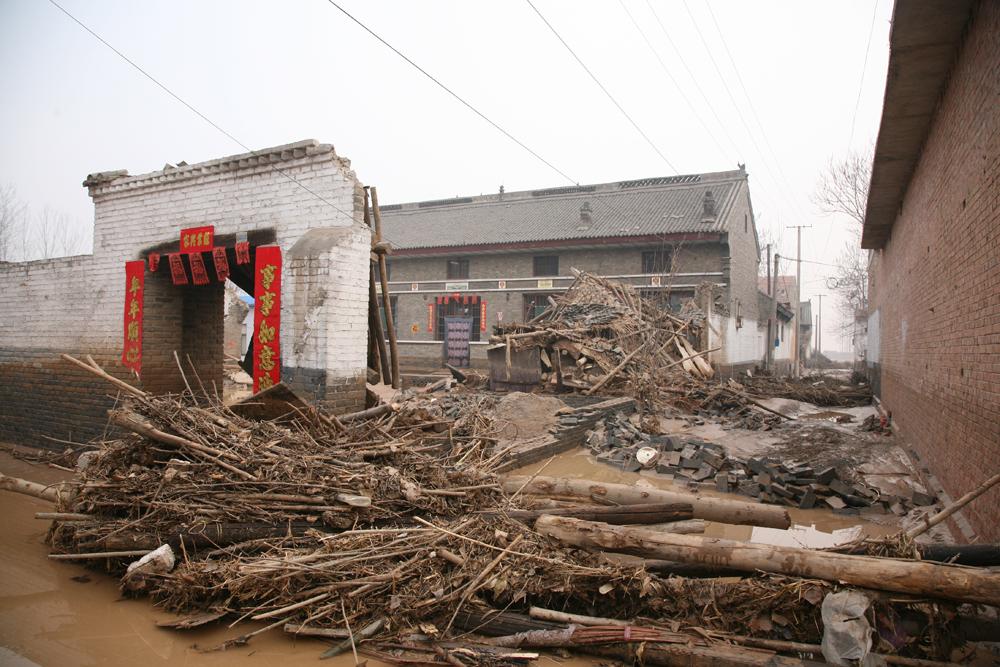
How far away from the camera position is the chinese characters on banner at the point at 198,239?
8125mm

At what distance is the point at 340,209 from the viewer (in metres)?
7.13

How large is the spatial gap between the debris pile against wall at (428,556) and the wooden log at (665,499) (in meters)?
0.02

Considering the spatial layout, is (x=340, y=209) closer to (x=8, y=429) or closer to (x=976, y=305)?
(x=976, y=305)

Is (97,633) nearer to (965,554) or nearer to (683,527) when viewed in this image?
(683,527)

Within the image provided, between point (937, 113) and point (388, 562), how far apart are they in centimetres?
740

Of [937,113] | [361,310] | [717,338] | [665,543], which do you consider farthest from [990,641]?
[717,338]

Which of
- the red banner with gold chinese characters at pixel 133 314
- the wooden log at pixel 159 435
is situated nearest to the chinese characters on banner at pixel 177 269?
the red banner with gold chinese characters at pixel 133 314

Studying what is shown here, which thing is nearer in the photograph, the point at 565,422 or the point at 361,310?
the point at 361,310

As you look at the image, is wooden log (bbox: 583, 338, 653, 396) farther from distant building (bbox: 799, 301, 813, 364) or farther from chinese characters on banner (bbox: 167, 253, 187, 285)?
distant building (bbox: 799, 301, 813, 364)

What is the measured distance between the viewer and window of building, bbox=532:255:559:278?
26078mm

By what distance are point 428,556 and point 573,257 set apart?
22991 millimetres

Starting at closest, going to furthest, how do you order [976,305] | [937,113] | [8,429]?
[976,305]
[937,113]
[8,429]

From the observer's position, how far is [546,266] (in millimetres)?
26266

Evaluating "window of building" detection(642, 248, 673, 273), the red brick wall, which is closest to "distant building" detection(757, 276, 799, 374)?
"window of building" detection(642, 248, 673, 273)
